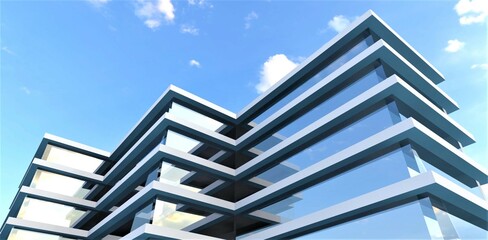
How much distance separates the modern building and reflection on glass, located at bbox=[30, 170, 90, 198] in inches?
3.1

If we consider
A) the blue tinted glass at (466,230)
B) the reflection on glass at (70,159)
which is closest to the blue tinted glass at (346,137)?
the blue tinted glass at (466,230)

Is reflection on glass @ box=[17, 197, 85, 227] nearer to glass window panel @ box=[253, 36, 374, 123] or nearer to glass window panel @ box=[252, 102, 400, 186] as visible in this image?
glass window panel @ box=[253, 36, 374, 123]

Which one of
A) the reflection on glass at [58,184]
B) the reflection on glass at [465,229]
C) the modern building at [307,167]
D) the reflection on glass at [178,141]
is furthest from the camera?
the reflection on glass at [58,184]

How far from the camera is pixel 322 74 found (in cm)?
1485

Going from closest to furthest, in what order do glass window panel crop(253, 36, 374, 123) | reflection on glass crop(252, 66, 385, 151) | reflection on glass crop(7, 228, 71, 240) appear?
reflection on glass crop(252, 66, 385, 151)
glass window panel crop(253, 36, 374, 123)
reflection on glass crop(7, 228, 71, 240)

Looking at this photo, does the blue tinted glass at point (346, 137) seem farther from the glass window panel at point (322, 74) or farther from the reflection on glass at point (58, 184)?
the reflection on glass at point (58, 184)

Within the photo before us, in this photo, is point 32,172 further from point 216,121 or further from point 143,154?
point 216,121

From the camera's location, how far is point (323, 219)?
11000mm

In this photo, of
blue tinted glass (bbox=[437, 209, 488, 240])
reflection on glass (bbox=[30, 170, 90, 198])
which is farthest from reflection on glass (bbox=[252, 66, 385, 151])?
reflection on glass (bbox=[30, 170, 90, 198])

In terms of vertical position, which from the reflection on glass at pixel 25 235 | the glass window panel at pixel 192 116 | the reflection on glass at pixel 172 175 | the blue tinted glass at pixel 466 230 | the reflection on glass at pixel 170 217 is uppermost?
the glass window panel at pixel 192 116

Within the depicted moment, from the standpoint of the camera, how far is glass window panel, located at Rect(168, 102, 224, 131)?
649 inches

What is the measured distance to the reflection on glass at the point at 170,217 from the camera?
12.6m

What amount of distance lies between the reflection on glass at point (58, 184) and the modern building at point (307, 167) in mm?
79

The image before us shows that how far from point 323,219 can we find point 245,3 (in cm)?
1220
